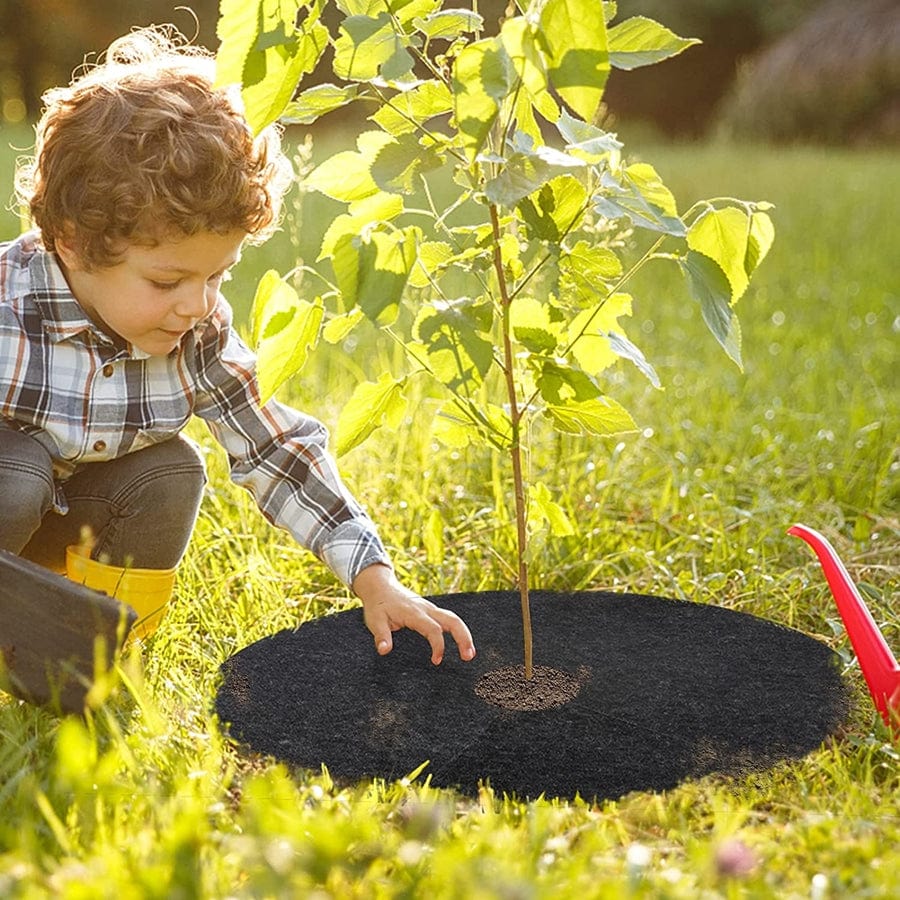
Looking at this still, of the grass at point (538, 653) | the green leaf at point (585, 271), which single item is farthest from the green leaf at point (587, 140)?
the grass at point (538, 653)

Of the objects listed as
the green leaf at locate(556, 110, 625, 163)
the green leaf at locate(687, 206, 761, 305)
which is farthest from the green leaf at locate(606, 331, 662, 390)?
the green leaf at locate(556, 110, 625, 163)

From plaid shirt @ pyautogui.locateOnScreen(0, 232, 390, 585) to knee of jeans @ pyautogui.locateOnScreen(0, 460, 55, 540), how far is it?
0.10 meters

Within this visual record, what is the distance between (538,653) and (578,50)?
97 centimetres

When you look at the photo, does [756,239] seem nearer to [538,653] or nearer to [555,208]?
[555,208]

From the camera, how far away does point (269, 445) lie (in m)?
1.99

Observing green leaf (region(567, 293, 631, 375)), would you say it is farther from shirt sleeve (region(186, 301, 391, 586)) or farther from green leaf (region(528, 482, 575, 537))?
shirt sleeve (region(186, 301, 391, 586))

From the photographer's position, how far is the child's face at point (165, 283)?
5.66ft

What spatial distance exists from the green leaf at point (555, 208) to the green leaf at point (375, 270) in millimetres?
185

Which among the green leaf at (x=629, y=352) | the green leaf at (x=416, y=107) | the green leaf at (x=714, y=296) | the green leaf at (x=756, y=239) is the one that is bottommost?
the green leaf at (x=629, y=352)

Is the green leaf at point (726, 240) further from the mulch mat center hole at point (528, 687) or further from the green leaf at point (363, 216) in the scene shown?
the mulch mat center hole at point (528, 687)

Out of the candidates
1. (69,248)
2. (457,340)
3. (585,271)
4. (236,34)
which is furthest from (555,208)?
(69,248)

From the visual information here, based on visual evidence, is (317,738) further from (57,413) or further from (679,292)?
(679,292)

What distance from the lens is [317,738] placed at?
1.62m

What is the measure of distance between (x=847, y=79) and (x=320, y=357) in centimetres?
1029
